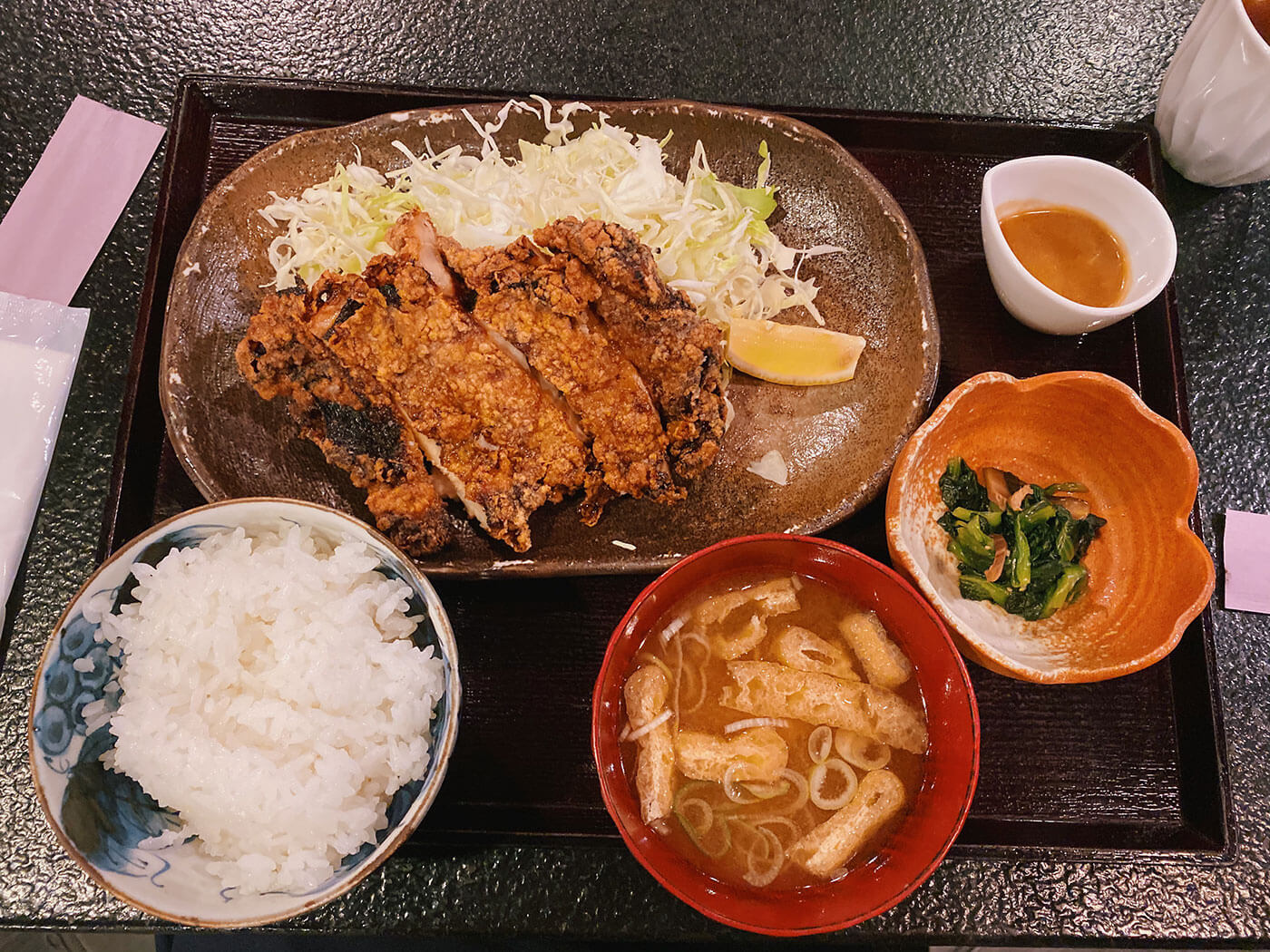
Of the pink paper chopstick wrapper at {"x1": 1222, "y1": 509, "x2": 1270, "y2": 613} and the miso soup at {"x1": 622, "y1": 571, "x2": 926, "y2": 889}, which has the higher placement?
the miso soup at {"x1": 622, "y1": 571, "x2": 926, "y2": 889}

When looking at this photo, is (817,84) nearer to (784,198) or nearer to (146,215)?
(784,198)

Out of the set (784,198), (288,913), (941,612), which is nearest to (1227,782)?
(941,612)

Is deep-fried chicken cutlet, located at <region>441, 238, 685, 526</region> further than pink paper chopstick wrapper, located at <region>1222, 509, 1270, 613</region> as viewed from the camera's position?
No

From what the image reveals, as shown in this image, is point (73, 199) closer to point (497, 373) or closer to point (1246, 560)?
point (497, 373)

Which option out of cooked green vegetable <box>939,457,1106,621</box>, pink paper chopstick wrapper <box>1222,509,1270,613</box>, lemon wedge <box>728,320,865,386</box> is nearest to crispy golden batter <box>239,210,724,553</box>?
lemon wedge <box>728,320,865,386</box>

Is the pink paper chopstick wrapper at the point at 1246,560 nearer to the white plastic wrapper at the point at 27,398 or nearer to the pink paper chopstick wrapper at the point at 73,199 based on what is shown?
the white plastic wrapper at the point at 27,398

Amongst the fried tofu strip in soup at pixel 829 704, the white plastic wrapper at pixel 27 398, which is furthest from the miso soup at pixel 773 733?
the white plastic wrapper at pixel 27 398

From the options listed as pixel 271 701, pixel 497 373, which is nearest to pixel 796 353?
pixel 497 373

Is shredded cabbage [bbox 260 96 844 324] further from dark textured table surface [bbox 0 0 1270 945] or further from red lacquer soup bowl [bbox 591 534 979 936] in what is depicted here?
red lacquer soup bowl [bbox 591 534 979 936]
